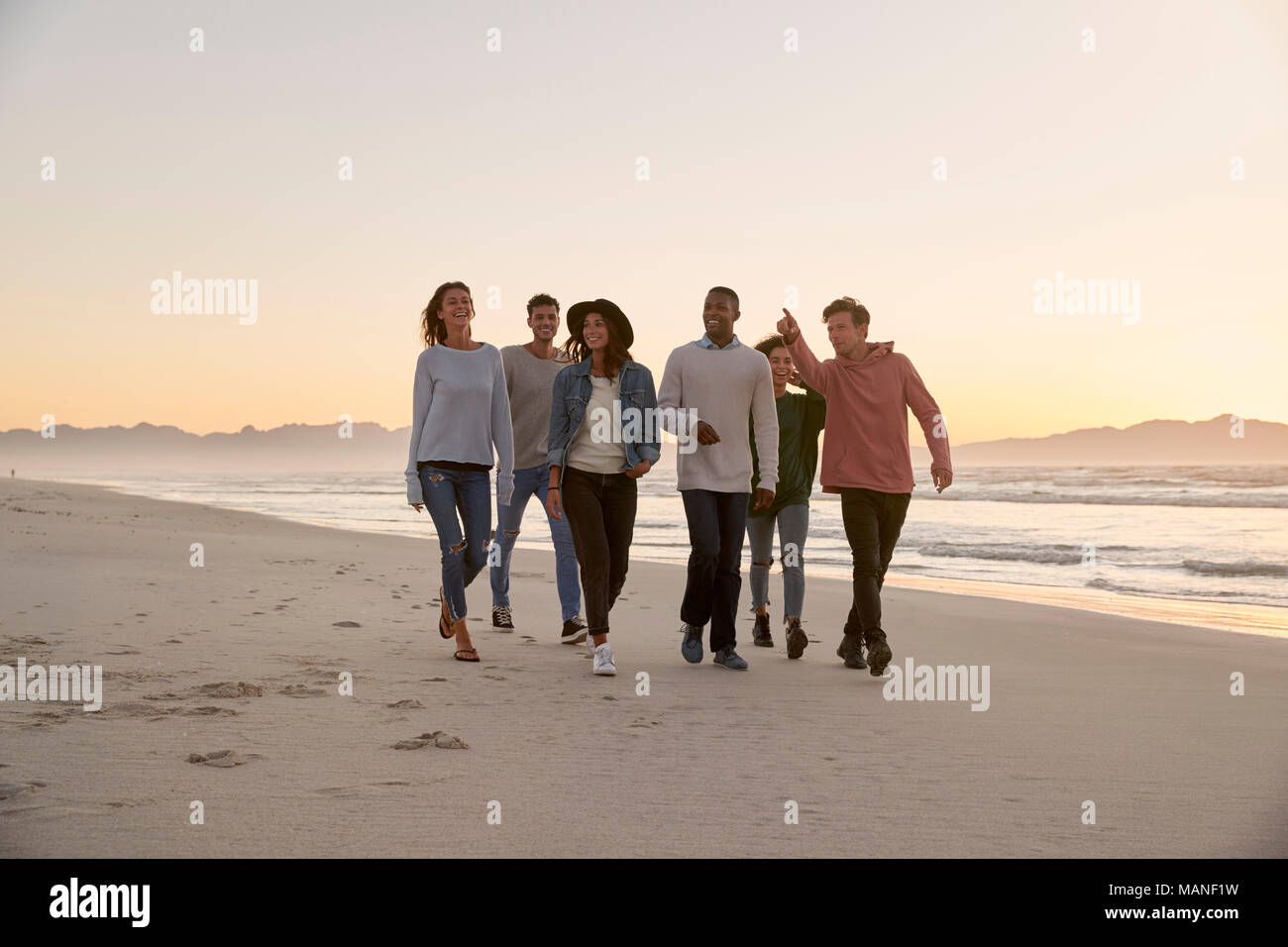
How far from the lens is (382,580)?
31.7ft

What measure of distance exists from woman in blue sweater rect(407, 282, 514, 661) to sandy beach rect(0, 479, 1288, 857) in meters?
0.59

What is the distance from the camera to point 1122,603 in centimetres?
955

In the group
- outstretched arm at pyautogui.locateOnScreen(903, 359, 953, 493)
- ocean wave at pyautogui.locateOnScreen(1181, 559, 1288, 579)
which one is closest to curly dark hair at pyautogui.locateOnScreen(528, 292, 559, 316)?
outstretched arm at pyautogui.locateOnScreen(903, 359, 953, 493)

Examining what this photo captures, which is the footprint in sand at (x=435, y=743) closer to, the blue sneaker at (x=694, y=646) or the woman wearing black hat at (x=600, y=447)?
the woman wearing black hat at (x=600, y=447)

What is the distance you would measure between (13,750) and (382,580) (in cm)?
639

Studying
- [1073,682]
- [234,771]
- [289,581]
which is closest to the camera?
[234,771]

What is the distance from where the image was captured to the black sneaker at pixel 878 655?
5.13 meters

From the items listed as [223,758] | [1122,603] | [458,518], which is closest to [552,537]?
[458,518]

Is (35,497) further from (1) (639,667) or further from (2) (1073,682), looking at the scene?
(2) (1073,682)

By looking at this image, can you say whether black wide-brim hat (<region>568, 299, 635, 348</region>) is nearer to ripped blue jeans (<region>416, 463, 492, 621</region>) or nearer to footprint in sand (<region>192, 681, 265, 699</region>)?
ripped blue jeans (<region>416, 463, 492, 621</region>)

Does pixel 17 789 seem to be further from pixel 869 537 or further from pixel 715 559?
pixel 869 537

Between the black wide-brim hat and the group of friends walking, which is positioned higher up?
the black wide-brim hat

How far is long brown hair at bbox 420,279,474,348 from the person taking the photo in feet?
17.9
